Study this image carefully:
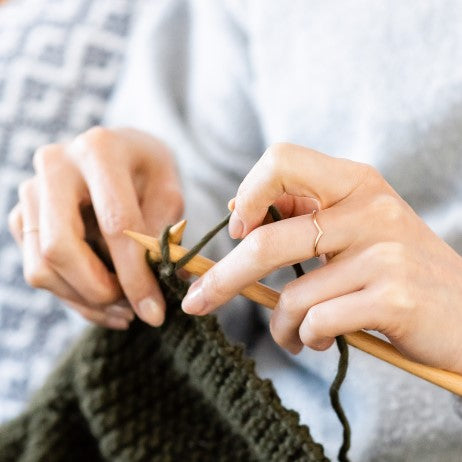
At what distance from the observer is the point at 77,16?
3.29ft

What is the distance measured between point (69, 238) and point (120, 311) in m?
0.10

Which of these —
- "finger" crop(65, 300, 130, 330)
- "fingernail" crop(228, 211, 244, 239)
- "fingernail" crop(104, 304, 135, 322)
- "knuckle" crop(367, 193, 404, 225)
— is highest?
"knuckle" crop(367, 193, 404, 225)

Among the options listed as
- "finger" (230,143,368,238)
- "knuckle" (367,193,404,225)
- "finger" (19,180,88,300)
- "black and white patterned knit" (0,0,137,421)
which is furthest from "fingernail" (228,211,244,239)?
"black and white patterned knit" (0,0,137,421)

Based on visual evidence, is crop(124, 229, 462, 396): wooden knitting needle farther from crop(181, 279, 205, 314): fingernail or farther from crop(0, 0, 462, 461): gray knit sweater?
crop(0, 0, 462, 461): gray knit sweater

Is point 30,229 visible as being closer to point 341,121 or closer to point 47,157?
point 47,157

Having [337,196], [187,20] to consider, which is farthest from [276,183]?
[187,20]

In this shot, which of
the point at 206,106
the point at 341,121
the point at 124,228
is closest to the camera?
the point at 124,228

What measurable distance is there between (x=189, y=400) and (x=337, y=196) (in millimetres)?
308

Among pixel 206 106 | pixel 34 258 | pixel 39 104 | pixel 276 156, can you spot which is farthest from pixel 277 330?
A: pixel 39 104

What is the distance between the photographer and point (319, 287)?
0.49m

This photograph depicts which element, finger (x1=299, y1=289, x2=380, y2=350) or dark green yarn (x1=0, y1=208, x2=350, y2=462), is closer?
finger (x1=299, y1=289, x2=380, y2=350)

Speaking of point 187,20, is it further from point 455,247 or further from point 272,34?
→ point 455,247

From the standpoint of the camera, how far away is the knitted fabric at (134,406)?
2.08 ft

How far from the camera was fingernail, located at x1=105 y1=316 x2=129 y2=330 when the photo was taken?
0.65m
